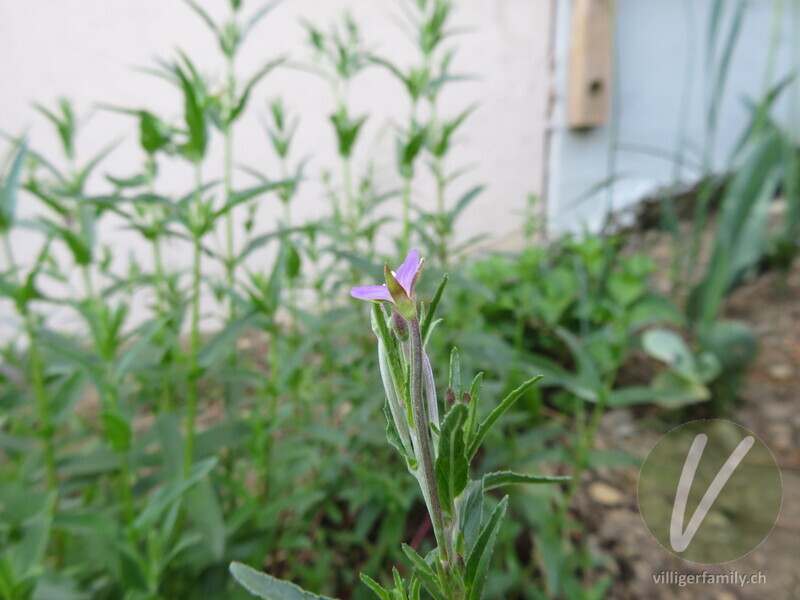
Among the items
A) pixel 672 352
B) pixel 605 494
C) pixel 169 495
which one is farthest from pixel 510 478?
pixel 672 352

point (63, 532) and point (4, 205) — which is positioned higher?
point (4, 205)

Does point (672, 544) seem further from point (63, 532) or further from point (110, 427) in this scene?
point (63, 532)

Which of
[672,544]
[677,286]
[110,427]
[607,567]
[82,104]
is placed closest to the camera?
[672,544]

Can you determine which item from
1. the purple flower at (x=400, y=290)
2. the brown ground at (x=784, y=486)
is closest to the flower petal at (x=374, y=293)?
the purple flower at (x=400, y=290)

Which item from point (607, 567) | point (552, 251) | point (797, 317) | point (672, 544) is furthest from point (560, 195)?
point (672, 544)

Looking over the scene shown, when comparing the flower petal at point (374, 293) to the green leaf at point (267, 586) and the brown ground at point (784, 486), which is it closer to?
the green leaf at point (267, 586)

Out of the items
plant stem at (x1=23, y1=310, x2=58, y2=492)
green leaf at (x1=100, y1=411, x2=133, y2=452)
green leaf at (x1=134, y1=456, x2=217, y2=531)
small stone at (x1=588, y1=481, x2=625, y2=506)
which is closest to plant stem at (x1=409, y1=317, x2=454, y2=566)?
green leaf at (x1=134, y1=456, x2=217, y2=531)
